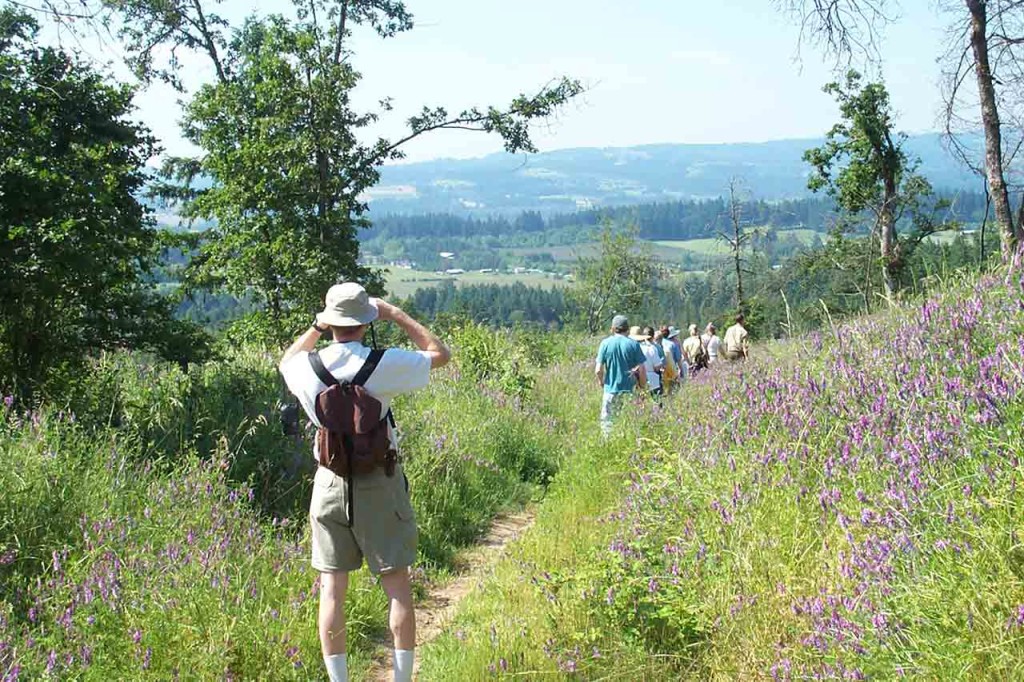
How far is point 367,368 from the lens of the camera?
4016mm

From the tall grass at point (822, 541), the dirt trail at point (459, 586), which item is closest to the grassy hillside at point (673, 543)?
the tall grass at point (822, 541)

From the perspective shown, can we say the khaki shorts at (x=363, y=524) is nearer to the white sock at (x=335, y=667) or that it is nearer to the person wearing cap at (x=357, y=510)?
the person wearing cap at (x=357, y=510)

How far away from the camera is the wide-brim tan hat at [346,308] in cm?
411

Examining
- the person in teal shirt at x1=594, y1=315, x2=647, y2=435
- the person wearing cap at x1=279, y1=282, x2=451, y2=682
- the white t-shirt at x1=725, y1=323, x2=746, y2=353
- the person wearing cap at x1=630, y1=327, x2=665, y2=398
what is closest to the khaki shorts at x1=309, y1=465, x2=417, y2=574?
the person wearing cap at x1=279, y1=282, x2=451, y2=682

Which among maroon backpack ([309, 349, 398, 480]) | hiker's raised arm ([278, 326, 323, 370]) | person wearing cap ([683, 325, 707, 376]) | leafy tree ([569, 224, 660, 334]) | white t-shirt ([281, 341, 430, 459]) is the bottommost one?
leafy tree ([569, 224, 660, 334])

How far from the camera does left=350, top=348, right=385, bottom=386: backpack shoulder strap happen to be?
13.1 feet

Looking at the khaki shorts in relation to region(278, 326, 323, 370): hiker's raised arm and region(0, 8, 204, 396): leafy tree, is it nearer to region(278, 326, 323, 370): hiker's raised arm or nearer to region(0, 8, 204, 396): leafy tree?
region(278, 326, 323, 370): hiker's raised arm

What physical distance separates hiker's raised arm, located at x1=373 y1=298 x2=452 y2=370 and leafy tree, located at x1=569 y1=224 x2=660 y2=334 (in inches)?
2132

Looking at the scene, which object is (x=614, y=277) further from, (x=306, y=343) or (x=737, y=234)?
(x=306, y=343)

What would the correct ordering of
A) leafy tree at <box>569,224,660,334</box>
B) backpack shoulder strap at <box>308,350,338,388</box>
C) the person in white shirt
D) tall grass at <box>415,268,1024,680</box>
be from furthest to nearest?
leafy tree at <box>569,224,660,334</box>, the person in white shirt, backpack shoulder strap at <box>308,350,338,388</box>, tall grass at <box>415,268,1024,680</box>

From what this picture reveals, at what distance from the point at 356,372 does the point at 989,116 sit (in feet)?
35.0

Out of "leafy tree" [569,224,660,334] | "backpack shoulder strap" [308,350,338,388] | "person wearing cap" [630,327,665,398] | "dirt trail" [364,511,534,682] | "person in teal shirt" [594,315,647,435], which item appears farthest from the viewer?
"leafy tree" [569,224,660,334]

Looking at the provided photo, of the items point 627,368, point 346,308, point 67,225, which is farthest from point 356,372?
point 627,368

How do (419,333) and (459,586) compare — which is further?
(459,586)
